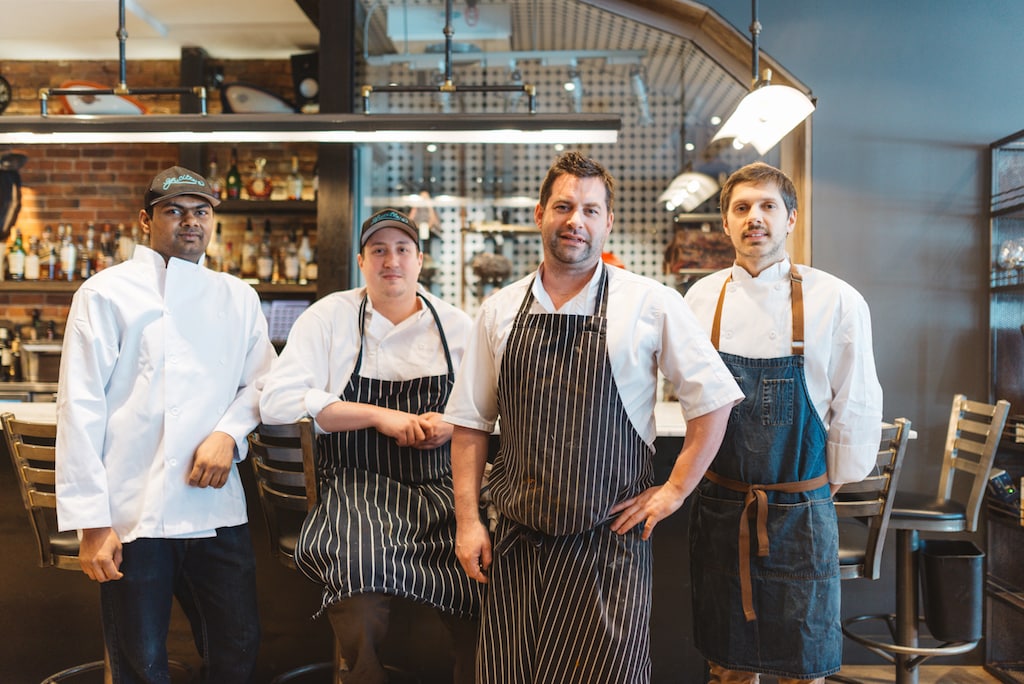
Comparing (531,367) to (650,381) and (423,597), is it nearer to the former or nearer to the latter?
(650,381)

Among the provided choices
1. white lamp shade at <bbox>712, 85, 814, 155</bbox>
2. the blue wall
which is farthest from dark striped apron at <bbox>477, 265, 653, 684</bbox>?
the blue wall

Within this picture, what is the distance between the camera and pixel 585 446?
5.53ft

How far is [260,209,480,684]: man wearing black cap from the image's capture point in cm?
195

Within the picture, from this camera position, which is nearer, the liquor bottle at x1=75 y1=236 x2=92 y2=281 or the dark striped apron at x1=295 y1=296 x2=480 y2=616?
the dark striped apron at x1=295 y1=296 x2=480 y2=616

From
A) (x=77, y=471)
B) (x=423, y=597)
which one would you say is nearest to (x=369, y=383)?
(x=423, y=597)

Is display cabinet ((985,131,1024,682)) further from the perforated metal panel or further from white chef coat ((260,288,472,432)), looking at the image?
white chef coat ((260,288,472,432))

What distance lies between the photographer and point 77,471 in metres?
1.93

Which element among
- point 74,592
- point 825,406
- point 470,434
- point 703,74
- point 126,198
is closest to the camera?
point 470,434

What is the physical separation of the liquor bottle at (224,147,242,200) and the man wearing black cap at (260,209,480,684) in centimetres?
302

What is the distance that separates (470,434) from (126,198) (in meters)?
4.42

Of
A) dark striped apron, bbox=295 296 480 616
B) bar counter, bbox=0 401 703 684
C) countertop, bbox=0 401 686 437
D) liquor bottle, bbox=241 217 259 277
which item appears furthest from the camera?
liquor bottle, bbox=241 217 259 277

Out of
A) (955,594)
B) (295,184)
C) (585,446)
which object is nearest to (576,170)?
(585,446)

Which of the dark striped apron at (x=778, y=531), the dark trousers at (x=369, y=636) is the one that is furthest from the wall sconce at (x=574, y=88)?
the dark trousers at (x=369, y=636)

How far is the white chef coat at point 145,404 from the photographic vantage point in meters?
1.95
